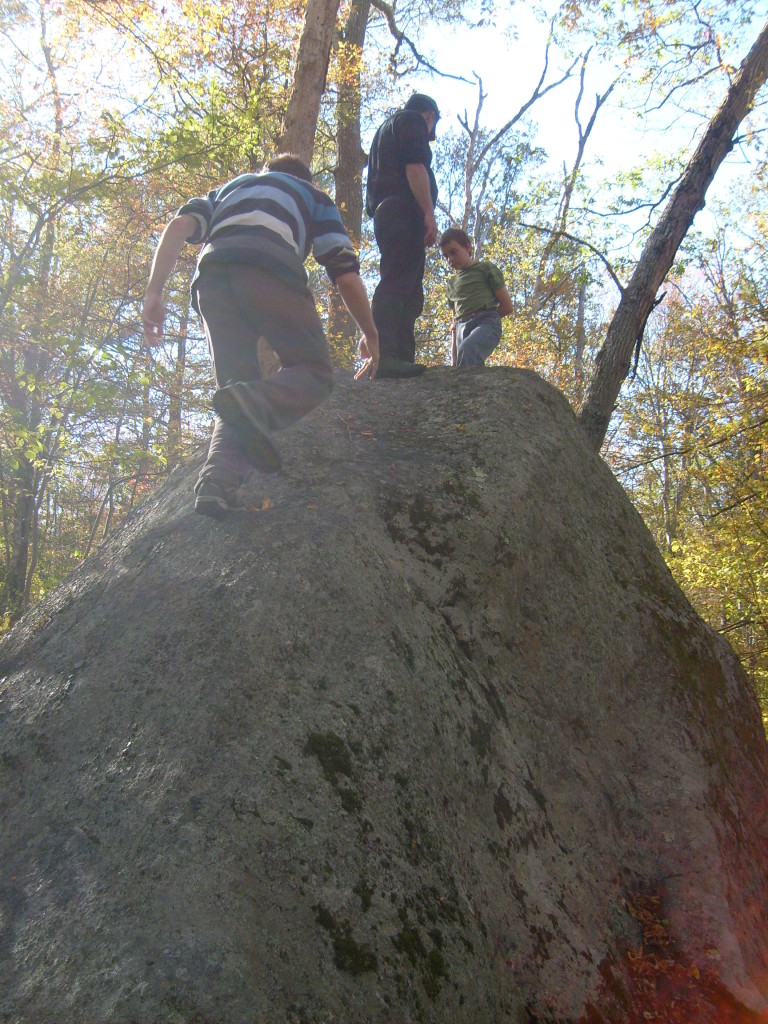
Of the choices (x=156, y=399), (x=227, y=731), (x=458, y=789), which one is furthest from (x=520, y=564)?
(x=156, y=399)

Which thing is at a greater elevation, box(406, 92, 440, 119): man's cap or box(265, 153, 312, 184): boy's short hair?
box(406, 92, 440, 119): man's cap

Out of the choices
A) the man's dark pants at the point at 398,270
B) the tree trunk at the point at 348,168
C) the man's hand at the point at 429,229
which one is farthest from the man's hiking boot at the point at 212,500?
the tree trunk at the point at 348,168

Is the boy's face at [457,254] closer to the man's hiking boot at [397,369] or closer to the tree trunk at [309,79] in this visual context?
the man's hiking boot at [397,369]

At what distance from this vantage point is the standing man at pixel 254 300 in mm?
2867

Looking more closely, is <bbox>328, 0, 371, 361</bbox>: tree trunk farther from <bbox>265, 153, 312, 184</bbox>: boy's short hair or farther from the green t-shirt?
<bbox>265, 153, 312, 184</bbox>: boy's short hair

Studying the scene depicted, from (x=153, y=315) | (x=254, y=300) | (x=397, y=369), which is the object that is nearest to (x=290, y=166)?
(x=254, y=300)

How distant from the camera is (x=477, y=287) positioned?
223 inches

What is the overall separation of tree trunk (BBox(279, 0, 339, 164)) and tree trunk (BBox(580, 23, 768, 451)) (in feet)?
14.0

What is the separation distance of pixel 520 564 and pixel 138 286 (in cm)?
1272

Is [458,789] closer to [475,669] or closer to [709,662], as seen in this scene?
[475,669]

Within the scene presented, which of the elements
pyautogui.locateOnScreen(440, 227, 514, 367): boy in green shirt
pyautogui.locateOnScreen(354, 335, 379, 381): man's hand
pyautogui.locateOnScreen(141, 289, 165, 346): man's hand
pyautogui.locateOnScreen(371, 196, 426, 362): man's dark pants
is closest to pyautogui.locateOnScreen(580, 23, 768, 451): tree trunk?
pyautogui.locateOnScreen(440, 227, 514, 367): boy in green shirt

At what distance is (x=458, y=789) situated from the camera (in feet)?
7.23

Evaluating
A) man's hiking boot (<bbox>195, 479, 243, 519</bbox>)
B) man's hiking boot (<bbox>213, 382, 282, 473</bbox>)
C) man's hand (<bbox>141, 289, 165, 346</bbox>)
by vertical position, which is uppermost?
man's hand (<bbox>141, 289, 165, 346</bbox>)

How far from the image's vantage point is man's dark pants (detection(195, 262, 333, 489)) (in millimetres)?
2893
